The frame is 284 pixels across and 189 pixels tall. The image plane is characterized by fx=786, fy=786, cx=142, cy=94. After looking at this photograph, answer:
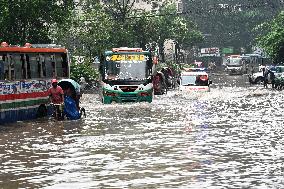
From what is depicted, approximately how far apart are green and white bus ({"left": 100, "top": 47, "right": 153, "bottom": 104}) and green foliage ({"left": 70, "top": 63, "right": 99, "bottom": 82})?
13.9 metres

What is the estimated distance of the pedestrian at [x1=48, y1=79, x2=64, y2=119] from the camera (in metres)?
27.5

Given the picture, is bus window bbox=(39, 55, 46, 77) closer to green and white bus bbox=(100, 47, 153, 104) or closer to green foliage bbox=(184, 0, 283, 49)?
green and white bus bbox=(100, 47, 153, 104)

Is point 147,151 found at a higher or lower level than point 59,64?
lower

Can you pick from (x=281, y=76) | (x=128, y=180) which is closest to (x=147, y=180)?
(x=128, y=180)

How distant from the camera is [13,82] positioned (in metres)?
27.3

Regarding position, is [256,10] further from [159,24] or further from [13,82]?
[13,82]

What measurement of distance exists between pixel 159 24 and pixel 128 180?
79.9 meters

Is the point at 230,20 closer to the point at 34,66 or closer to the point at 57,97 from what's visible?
the point at 34,66

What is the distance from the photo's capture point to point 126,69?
126 ft

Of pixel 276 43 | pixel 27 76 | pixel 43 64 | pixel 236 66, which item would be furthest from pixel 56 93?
pixel 236 66

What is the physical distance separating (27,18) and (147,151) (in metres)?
27.6

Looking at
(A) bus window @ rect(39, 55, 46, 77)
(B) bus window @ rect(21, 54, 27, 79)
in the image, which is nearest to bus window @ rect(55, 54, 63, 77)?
(A) bus window @ rect(39, 55, 46, 77)

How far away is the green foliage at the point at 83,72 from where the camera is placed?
177 feet

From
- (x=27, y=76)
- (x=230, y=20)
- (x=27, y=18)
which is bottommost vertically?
(x=27, y=76)
